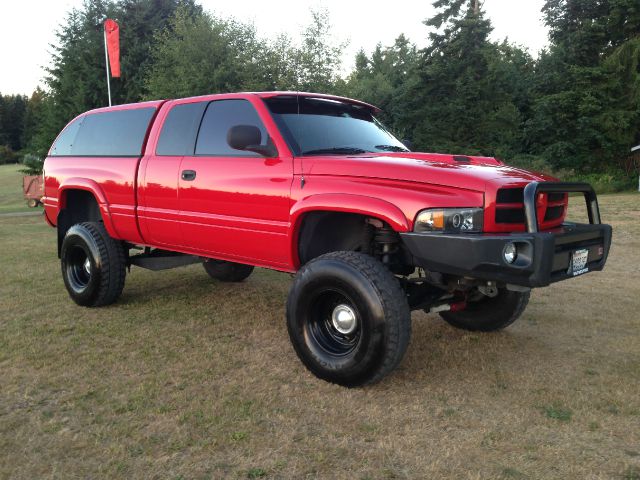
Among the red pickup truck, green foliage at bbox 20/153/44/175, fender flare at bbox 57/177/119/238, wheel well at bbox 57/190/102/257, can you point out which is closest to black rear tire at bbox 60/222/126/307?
the red pickup truck

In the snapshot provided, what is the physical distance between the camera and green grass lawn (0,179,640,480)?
271cm

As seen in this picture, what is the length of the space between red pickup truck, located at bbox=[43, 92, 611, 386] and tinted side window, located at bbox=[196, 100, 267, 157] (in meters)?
0.01

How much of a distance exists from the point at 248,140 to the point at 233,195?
0.54 meters

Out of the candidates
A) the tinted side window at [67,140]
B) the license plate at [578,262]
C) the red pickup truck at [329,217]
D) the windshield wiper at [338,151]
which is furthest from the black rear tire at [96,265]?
the license plate at [578,262]

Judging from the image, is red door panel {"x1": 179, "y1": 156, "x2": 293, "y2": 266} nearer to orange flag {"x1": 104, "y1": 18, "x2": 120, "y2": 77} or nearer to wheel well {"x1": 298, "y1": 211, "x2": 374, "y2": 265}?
wheel well {"x1": 298, "y1": 211, "x2": 374, "y2": 265}

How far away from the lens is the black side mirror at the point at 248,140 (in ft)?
12.5

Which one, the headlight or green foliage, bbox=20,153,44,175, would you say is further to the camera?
green foliage, bbox=20,153,44,175

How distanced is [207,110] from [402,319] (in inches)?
99.1

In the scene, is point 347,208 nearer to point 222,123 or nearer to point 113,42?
point 222,123

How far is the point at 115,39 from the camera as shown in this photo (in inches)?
857

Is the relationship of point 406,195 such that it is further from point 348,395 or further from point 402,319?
point 348,395

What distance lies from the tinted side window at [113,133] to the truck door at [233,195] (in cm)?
87

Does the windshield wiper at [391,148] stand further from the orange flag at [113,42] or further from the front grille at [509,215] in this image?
the orange flag at [113,42]

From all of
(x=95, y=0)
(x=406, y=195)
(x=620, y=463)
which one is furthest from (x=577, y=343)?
(x=95, y=0)
